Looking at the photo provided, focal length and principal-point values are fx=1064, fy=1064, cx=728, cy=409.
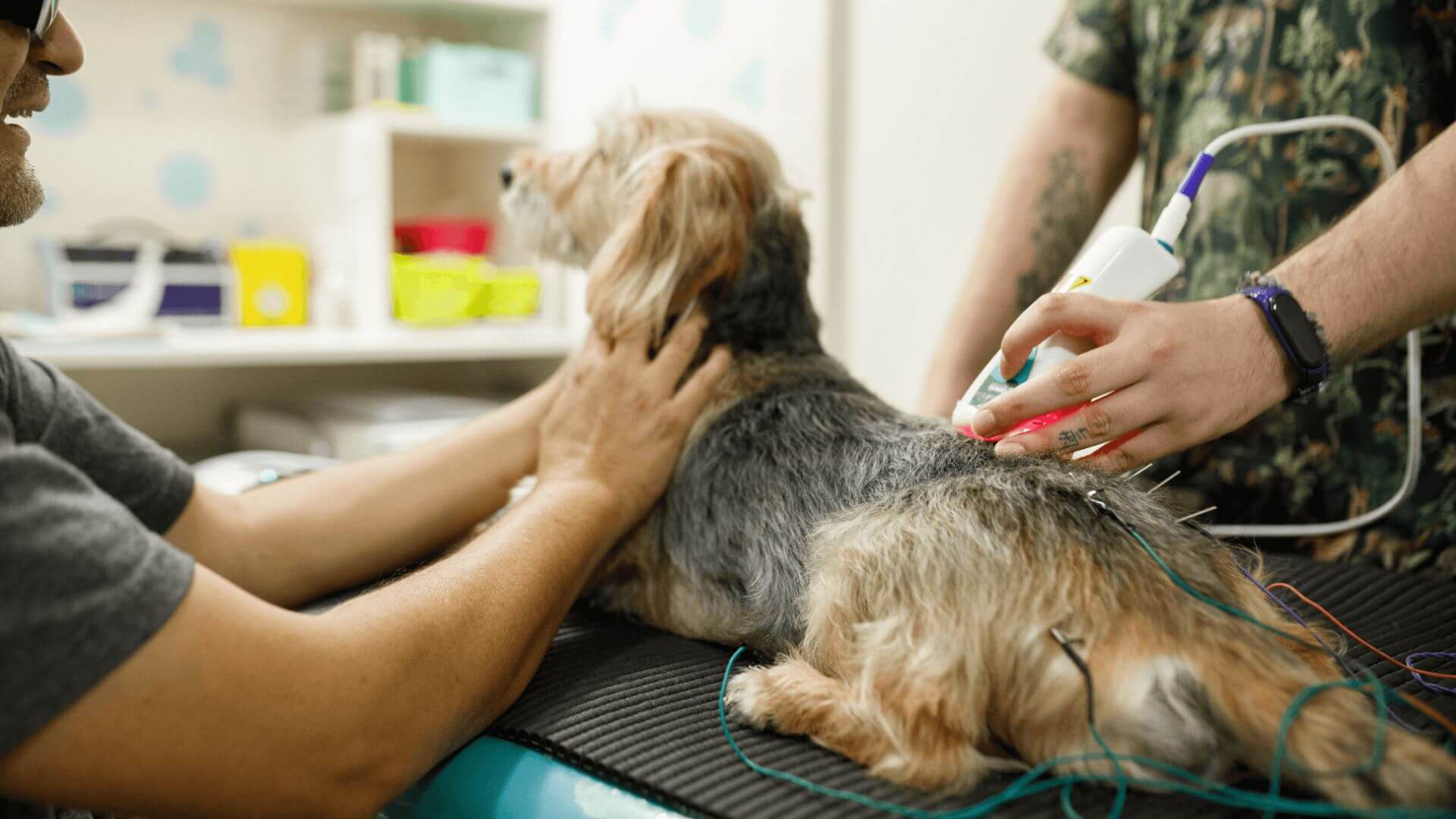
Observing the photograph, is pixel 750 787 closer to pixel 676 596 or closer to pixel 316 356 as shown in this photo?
pixel 676 596

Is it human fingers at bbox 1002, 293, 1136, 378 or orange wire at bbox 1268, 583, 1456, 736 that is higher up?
human fingers at bbox 1002, 293, 1136, 378

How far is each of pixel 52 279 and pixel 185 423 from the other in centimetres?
62

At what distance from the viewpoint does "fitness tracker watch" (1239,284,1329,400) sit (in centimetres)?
94

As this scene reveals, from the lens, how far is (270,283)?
116 inches

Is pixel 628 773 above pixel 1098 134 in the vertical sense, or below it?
below

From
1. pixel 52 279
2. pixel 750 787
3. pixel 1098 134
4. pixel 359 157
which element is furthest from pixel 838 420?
pixel 52 279

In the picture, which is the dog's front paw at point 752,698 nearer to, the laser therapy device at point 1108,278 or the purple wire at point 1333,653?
the laser therapy device at point 1108,278

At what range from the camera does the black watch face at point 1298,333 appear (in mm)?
942

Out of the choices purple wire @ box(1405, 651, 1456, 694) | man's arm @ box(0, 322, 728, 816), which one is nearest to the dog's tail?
purple wire @ box(1405, 651, 1456, 694)

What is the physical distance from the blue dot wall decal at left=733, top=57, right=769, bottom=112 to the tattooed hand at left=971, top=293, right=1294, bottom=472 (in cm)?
197

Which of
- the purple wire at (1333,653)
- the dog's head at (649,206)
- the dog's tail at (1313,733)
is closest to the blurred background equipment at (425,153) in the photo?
the dog's head at (649,206)

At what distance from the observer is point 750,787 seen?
78cm

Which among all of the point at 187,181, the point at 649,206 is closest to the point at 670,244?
the point at 649,206

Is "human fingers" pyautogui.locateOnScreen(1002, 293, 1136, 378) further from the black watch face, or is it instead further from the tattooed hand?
the black watch face
